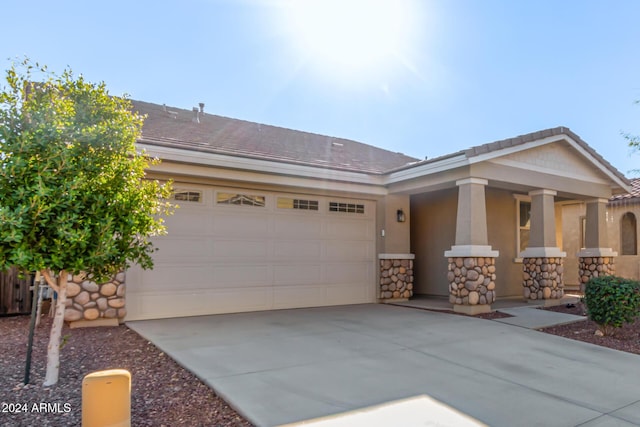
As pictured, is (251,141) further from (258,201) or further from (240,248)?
(240,248)

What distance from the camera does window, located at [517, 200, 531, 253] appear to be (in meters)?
12.1

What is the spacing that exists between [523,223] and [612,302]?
18.9 ft

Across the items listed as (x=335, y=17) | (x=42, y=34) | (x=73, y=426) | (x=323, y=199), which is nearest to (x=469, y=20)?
(x=335, y=17)

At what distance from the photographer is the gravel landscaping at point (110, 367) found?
3459mm

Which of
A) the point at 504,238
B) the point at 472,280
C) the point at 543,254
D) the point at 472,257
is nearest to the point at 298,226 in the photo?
the point at 472,257

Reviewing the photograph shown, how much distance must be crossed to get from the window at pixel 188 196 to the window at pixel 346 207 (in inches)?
123

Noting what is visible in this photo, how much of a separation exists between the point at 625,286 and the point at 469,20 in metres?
5.95

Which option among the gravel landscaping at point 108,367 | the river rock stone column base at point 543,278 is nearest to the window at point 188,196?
the gravel landscaping at point 108,367

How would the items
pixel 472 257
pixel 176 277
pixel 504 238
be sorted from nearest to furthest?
pixel 176 277 → pixel 472 257 → pixel 504 238

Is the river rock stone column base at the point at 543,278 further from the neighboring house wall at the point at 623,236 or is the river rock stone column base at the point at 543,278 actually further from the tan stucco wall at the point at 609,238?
the neighboring house wall at the point at 623,236

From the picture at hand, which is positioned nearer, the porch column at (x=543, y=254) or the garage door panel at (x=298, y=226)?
the garage door panel at (x=298, y=226)

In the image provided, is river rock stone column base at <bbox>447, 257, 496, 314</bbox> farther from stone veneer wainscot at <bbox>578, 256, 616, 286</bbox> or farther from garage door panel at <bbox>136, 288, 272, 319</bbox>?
stone veneer wainscot at <bbox>578, 256, 616, 286</bbox>

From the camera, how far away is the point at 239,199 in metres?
8.78

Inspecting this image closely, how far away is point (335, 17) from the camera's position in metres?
8.14
